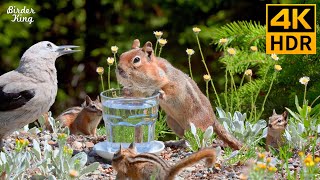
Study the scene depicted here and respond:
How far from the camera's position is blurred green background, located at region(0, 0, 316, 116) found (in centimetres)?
906

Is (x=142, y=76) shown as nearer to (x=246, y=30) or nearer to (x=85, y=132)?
(x=85, y=132)

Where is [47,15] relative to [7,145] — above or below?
above

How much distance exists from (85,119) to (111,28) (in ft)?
6.87

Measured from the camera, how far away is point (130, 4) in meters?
9.29

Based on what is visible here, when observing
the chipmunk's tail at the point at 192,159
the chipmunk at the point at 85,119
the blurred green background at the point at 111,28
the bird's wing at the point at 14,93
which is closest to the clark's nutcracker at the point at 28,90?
the bird's wing at the point at 14,93

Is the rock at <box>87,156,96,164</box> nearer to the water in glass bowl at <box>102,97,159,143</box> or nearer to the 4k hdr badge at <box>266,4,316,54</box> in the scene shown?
the water in glass bowl at <box>102,97,159,143</box>

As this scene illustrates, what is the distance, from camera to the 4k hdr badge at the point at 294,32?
7.73m

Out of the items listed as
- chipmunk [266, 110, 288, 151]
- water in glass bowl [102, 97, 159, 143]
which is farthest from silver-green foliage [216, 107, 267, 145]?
water in glass bowl [102, 97, 159, 143]

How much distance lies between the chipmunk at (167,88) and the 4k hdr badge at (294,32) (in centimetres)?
130

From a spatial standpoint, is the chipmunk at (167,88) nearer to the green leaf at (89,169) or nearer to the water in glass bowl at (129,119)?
the water in glass bowl at (129,119)

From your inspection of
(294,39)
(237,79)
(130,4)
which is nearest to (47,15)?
(130,4)

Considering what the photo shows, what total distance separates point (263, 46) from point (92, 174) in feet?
8.81

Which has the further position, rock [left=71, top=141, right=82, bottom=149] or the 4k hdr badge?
the 4k hdr badge

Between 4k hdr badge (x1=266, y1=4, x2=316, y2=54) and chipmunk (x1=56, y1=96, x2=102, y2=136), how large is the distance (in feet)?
4.89
